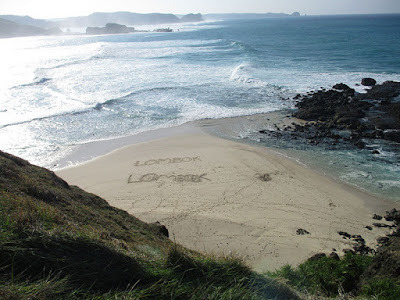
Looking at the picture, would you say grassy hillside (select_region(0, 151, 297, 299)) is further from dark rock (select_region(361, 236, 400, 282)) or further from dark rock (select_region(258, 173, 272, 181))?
dark rock (select_region(258, 173, 272, 181))

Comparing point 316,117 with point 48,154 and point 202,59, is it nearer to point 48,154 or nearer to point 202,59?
point 48,154

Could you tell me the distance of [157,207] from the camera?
418 inches

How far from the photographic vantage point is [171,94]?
25297 mm

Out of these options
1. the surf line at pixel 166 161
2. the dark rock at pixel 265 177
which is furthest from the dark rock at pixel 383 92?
the surf line at pixel 166 161

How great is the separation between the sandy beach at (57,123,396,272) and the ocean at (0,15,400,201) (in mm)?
1499

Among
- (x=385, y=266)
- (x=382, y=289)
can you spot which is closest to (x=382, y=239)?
(x=385, y=266)

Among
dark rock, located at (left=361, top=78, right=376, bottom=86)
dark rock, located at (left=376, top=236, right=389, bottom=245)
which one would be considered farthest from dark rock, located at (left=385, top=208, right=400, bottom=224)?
dark rock, located at (left=361, top=78, right=376, bottom=86)

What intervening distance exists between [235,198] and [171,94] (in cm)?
1580

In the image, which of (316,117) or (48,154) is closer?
(48,154)

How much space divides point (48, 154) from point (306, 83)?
21.7m

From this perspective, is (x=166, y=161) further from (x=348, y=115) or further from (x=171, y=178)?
(x=348, y=115)

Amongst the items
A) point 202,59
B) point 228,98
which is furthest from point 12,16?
point 228,98

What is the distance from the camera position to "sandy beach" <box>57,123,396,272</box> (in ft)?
28.7

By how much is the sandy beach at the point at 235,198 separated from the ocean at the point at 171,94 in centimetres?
150
